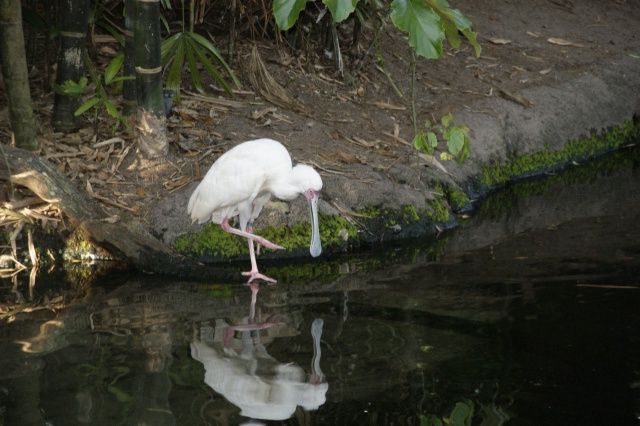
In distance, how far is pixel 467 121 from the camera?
8391mm

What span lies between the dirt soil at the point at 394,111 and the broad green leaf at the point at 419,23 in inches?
75.9

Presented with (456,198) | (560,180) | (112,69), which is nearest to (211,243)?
(112,69)

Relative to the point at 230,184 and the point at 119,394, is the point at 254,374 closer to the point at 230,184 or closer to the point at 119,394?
the point at 119,394

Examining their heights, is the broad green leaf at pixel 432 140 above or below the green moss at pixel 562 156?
above

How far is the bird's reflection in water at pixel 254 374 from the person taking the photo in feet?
12.8

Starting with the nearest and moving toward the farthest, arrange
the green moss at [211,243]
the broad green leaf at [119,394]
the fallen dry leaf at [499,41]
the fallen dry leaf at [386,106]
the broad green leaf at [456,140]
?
the broad green leaf at [119,394], the green moss at [211,243], the broad green leaf at [456,140], the fallen dry leaf at [386,106], the fallen dry leaf at [499,41]

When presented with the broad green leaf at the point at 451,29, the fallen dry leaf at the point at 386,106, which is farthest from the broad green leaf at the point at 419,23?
the fallen dry leaf at the point at 386,106

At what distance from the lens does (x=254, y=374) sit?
424 cm

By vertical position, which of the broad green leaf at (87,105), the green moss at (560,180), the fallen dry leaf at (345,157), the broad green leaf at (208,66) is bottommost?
the green moss at (560,180)

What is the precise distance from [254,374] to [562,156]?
5764 mm

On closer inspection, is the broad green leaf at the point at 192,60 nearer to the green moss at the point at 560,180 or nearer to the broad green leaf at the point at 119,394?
the green moss at the point at 560,180

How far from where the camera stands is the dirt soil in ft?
21.9

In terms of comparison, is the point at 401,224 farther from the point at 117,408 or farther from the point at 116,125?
the point at 117,408

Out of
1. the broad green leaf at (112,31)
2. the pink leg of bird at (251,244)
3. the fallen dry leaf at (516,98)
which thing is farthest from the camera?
the fallen dry leaf at (516,98)
